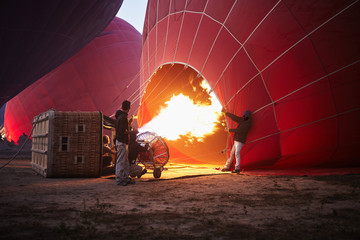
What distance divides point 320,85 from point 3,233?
199 inches

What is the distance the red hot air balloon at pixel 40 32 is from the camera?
958 cm

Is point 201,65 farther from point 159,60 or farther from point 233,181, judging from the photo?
point 233,181

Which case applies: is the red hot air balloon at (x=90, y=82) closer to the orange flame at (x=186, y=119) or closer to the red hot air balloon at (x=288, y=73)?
the orange flame at (x=186, y=119)

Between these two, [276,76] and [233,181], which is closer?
[233,181]

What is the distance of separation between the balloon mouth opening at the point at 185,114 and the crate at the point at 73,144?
277 cm

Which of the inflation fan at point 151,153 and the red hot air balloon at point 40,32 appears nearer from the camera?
the inflation fan at point 151,153

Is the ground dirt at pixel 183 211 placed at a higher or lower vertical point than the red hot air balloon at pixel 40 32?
lower

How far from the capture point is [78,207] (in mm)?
2988

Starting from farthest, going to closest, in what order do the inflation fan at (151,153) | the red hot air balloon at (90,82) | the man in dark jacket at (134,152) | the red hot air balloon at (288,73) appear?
the red hot air balloon at (90,82), the inflation fan at (151,153), the man in dark jacket at (134,152), the red hot air balloon at (288,73)

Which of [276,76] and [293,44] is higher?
[293,44]

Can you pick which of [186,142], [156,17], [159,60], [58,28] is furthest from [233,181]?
[58,28]

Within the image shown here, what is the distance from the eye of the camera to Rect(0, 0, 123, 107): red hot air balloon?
9.58 metres

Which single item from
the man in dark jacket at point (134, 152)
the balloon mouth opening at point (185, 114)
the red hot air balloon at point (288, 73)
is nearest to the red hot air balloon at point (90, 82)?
the balloon mouth opening at point (185, 114)

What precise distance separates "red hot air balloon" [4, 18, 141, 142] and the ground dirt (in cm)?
1074
